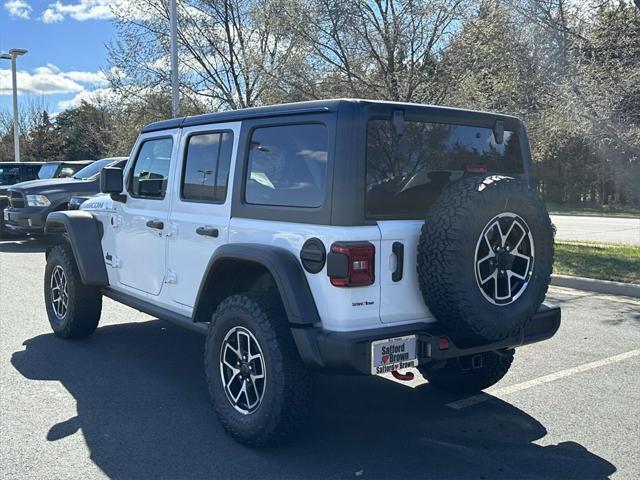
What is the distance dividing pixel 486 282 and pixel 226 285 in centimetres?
165

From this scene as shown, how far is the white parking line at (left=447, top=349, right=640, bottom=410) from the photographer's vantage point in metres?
4.75

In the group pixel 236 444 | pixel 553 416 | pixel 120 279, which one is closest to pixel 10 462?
pixel 236 444

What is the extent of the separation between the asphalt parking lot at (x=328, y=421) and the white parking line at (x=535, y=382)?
0.01 meters

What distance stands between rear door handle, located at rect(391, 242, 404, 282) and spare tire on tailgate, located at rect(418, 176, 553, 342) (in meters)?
0.10

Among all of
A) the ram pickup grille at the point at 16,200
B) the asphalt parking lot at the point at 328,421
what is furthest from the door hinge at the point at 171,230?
the ram pickup grille at the point at 16,200

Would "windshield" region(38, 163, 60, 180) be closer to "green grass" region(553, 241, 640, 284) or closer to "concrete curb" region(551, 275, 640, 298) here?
"green grass" region(553, 241, 640, 284)

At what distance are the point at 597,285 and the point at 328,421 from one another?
238 inches

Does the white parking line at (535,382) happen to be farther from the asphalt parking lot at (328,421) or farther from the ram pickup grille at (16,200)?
the ram pickup grille at (16,200)

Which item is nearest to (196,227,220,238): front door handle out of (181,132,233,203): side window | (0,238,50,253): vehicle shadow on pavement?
(181,132,233,203): side window

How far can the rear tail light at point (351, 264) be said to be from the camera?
3.43 m

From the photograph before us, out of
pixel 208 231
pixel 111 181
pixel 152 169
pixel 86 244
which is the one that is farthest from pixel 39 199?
pixel 208 231

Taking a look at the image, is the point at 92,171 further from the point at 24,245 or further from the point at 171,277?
the point at 171,277

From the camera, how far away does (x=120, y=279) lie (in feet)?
18.3

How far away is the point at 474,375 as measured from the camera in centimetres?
479
